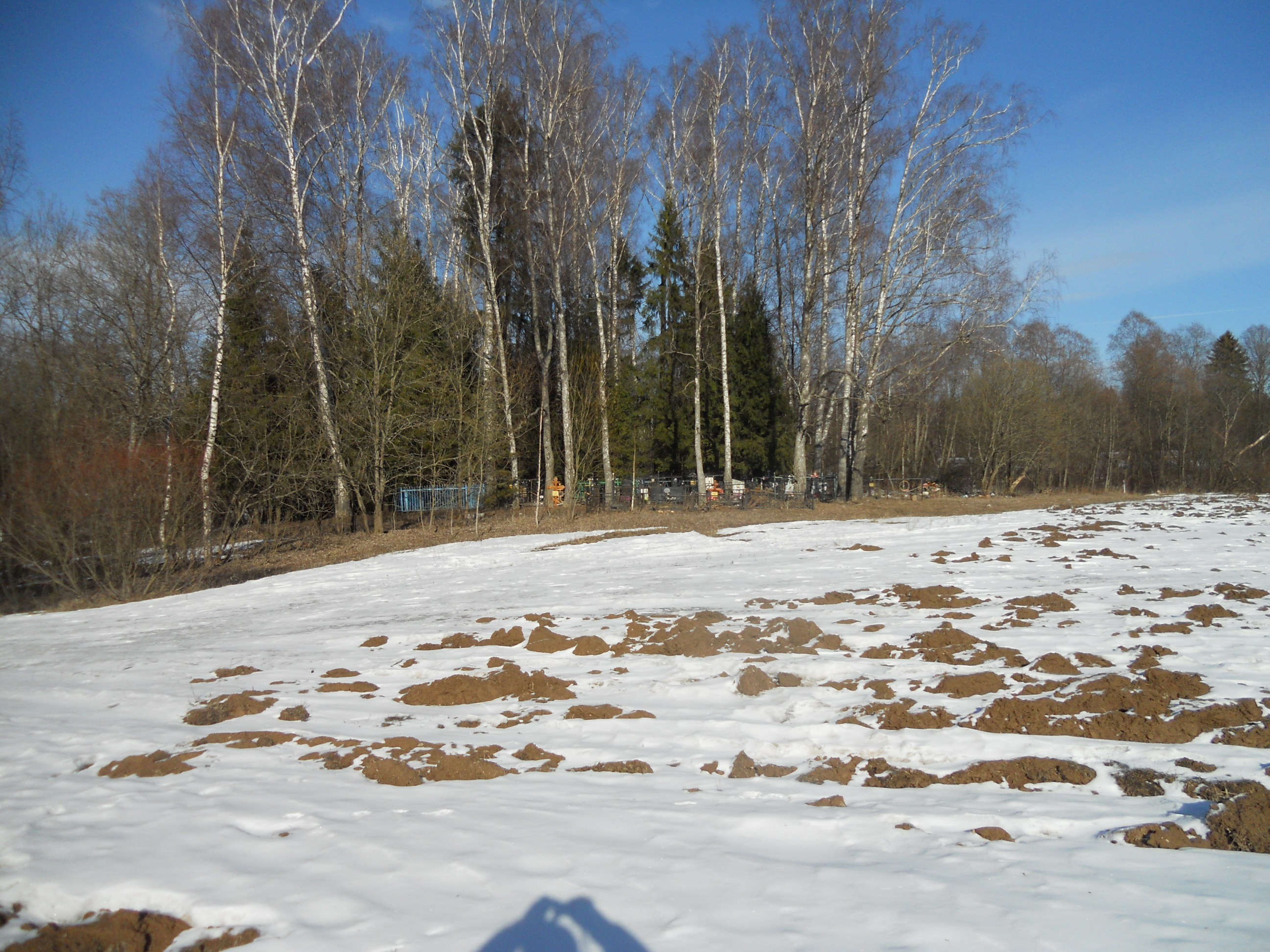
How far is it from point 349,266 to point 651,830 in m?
24.2

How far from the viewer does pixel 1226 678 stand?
18.0 feet

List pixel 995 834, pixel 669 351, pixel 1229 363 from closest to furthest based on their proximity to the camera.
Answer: pixel 995 834
pixel 669 351
pixel 1229 363

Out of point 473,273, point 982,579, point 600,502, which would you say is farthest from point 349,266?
point 982,579

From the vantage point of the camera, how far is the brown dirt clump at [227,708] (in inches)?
229

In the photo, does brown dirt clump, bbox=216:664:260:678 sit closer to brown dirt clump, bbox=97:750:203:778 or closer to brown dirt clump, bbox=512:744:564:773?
brown dirt clump, bbox=97:750:203:778

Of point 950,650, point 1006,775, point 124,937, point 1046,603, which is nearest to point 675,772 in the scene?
point 1006,775

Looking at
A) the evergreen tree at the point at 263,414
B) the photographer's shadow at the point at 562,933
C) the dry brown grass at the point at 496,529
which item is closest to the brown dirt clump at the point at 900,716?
the photographer's shadow at the point at 562,933

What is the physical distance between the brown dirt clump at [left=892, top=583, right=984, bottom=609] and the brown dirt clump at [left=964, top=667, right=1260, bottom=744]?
2952 mm

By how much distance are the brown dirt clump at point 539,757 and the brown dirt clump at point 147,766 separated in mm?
2092

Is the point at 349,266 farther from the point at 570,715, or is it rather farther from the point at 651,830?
the point at 651,830

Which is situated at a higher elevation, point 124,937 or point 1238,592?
point 1238,592

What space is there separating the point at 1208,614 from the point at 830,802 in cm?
551

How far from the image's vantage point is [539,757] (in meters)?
4.99

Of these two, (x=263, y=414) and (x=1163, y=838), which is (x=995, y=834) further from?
(x=263, y=414)
